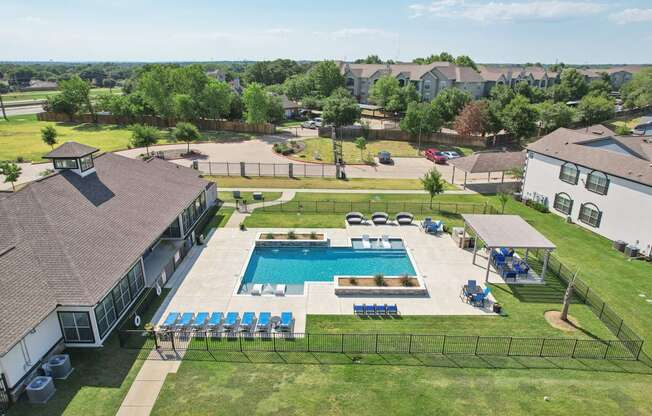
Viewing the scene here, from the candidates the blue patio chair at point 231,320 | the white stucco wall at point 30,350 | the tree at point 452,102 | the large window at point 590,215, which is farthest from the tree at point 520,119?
the white stucco wall at point 30,350

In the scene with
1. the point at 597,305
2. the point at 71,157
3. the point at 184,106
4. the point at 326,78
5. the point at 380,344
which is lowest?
the point at 597,305

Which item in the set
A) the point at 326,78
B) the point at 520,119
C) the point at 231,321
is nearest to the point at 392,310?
the point at 231,321

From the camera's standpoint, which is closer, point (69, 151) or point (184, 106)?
point (69, 151)

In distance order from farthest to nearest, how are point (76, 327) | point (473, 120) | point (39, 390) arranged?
point (473, 120), point (76, 327), point (39, 390)

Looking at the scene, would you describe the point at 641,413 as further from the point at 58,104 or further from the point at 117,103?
the point at 58,104

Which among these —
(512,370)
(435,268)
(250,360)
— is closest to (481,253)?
(435,268)

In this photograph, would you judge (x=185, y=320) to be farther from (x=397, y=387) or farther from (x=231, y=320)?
(x=397, y=387)
